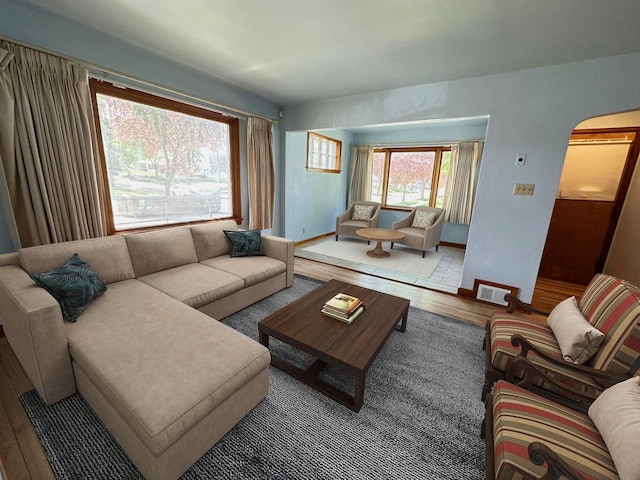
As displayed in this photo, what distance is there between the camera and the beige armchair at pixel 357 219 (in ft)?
18.0

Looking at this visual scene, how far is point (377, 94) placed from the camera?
3.36m

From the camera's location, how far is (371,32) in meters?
2.04

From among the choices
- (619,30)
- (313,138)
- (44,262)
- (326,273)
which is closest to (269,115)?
(313,138)

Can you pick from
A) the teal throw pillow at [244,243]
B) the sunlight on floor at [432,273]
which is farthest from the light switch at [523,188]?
the teal throw pillow at [244,243]

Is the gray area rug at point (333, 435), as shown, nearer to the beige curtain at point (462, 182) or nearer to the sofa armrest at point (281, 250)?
the sofa armrest at point (281, 250)

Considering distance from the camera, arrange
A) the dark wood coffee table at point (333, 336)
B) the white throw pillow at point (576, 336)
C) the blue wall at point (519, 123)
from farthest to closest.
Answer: the blue wall at point (519, 123)
the dark wood coffee table at point (333, 336)
the white throw pillow at point (576, 336)

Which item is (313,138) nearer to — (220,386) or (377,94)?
(377,94)

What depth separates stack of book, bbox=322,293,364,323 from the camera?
1860mm

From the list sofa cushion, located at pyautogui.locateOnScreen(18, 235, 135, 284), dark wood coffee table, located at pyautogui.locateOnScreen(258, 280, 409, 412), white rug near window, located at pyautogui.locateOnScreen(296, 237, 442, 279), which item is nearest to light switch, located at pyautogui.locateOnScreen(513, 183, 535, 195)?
white rug near window, located at pyautogui.locateOnScreen(296, 237, 442, 279)

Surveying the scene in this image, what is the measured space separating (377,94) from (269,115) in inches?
68.1

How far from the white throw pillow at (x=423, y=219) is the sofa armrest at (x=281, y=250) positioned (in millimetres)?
3308

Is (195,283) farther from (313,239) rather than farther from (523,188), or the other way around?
(313,239)

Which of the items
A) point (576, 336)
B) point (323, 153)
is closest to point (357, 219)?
point (323, 153)

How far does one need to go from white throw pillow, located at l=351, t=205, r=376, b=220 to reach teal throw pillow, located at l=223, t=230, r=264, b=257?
3.22 m
